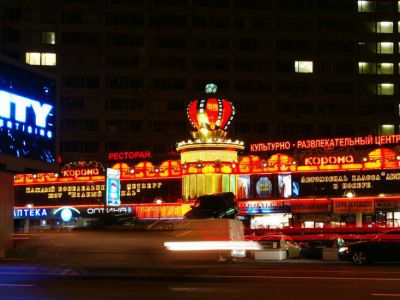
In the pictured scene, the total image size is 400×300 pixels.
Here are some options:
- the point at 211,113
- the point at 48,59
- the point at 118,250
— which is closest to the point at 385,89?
the point at 48,59

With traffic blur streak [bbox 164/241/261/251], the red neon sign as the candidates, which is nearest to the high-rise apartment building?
the red neon sign

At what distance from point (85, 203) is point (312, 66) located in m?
46.6

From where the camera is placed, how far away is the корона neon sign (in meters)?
29.5

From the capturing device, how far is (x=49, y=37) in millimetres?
87500

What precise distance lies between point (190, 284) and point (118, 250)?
96.4 inches

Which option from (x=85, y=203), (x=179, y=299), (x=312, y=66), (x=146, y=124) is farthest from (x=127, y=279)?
(x=312, y=66)

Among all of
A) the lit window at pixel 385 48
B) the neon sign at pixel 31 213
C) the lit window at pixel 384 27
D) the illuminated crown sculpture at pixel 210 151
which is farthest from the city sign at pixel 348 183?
the lit window at pixel 384 27

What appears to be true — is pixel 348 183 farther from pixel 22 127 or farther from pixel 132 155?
pixel 22 127

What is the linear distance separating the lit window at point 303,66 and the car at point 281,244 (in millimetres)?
58213

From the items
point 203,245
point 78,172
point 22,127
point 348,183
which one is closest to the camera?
point 203,245

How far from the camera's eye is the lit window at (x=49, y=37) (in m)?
87.4

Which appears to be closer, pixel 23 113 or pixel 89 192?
pixel 23 113

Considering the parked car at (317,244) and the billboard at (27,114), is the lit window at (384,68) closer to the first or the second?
the parked car at (317,244)

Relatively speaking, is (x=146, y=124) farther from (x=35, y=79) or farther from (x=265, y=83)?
(x=35, y=79)
